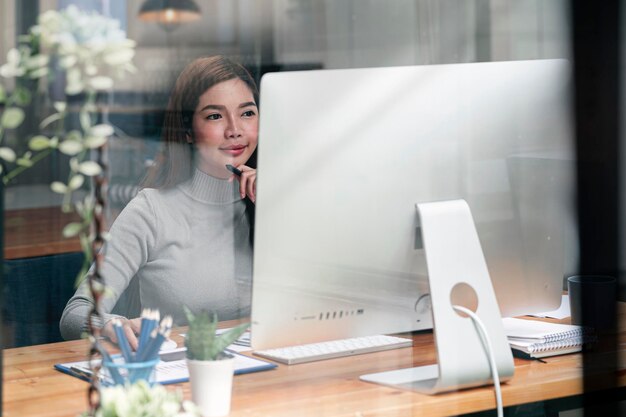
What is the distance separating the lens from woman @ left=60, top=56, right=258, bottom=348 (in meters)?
1.81

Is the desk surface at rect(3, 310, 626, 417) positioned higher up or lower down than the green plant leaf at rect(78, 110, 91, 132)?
lower down

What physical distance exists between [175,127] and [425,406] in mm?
737

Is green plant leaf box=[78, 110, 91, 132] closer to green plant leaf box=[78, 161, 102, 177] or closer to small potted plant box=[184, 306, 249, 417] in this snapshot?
green plant leaf box=[78, 161, 102, 177]

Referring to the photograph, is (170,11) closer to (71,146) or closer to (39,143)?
(39,143)

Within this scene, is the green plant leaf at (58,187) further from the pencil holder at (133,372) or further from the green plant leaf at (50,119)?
the pencil holder at (133,372)

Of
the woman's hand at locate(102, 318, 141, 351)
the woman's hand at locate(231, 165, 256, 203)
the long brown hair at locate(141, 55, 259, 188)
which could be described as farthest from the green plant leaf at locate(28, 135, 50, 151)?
the woman's hand at locate(231, 165, 256, 203)

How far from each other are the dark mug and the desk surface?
0.15 m

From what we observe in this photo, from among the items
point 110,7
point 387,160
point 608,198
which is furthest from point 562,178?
point 110,7

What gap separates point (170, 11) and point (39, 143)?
0.49 m

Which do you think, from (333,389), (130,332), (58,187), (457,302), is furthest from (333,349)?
(58,187)

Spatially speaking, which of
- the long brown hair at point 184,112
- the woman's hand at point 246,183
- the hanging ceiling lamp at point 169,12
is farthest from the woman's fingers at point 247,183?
the hanging ceiling lamp at point 169,12

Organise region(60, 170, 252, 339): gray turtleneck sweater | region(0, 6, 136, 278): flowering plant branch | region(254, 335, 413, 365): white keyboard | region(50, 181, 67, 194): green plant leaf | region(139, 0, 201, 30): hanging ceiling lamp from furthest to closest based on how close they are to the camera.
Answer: region(60, 170, 252, 339): gray turtleneck sweater, region(139, 0, 201, 30): hanging ceiling lamp, region(254, 335, 413, 365): white keyboard, region(50, 181, 67, 194): green plant leaf, region(0, 6, 136, 278): flowering plant branch

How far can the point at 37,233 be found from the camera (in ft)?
5.12

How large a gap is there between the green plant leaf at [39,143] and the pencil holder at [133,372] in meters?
0.32
